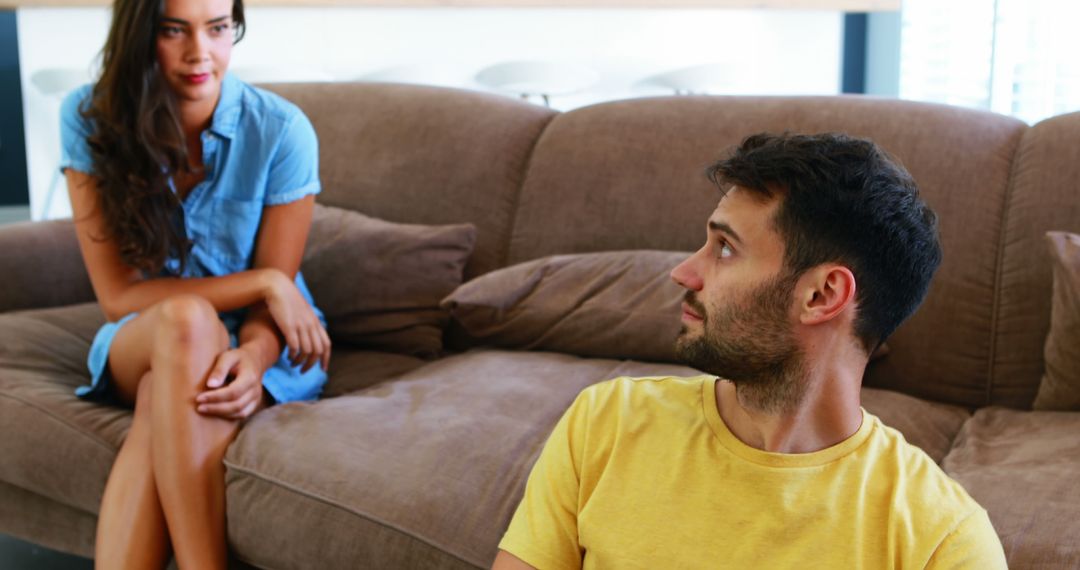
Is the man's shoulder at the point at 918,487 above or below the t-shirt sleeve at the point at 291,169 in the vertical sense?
below

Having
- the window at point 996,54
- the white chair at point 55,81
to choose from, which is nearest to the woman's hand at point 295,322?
the window at point 996,54

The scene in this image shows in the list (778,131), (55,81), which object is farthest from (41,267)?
(55,81)

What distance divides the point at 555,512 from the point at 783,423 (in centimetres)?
25

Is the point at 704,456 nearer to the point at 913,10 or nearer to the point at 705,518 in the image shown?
the point at 705,518

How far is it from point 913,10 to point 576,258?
319 cm

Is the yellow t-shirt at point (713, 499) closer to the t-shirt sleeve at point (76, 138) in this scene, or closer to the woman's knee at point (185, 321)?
the woman's knee at point (185, 321)

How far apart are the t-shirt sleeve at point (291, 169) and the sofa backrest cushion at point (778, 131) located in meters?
0.50

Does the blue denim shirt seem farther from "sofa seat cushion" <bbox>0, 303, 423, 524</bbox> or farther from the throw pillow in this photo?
the throw pillow

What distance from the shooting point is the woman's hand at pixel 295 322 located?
1.95 meters

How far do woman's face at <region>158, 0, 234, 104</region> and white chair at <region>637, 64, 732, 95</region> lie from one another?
8.15 ft

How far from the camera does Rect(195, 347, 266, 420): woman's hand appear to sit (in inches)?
68.4

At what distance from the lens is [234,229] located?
6.81 feet

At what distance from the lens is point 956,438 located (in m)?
1.80

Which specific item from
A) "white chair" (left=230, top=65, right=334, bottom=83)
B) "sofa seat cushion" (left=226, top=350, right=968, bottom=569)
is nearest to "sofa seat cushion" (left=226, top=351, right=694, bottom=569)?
"sofa seat cushion" (left=226, top=350, right=968, bottom=569)
